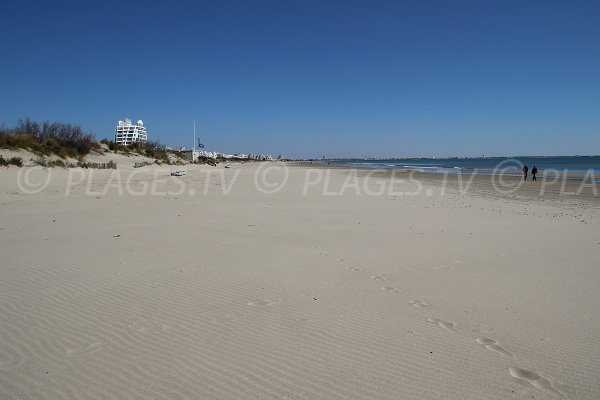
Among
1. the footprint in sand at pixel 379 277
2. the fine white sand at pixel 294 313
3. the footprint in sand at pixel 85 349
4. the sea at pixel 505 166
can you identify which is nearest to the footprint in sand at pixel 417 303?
the fine white sand at pixel 294 313

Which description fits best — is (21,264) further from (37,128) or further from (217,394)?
(37,128)

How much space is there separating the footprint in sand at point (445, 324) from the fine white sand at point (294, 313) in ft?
0.08

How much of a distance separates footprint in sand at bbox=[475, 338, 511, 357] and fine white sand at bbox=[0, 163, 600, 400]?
16 millimetres

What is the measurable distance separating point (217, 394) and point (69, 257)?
3.87 metres

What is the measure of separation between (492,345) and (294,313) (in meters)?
1.68

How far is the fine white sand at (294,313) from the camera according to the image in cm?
228

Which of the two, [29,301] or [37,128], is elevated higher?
[37,128]

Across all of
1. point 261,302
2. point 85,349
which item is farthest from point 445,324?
point 85,349

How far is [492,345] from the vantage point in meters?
2.74

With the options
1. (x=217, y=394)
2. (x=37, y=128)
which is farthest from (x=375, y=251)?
(x=37, y=128)

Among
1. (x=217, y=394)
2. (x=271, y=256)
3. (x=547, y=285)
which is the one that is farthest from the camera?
(x=271, y=256)

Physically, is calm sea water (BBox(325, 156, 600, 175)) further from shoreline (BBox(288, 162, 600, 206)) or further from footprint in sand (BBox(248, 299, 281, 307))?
footprint in sand (BBox(248, 299, 281, 307))

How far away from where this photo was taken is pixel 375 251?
5.57 m

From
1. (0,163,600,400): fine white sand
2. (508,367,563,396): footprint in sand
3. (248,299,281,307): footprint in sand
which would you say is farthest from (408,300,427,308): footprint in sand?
(248,299,281,307): footprint in sand
